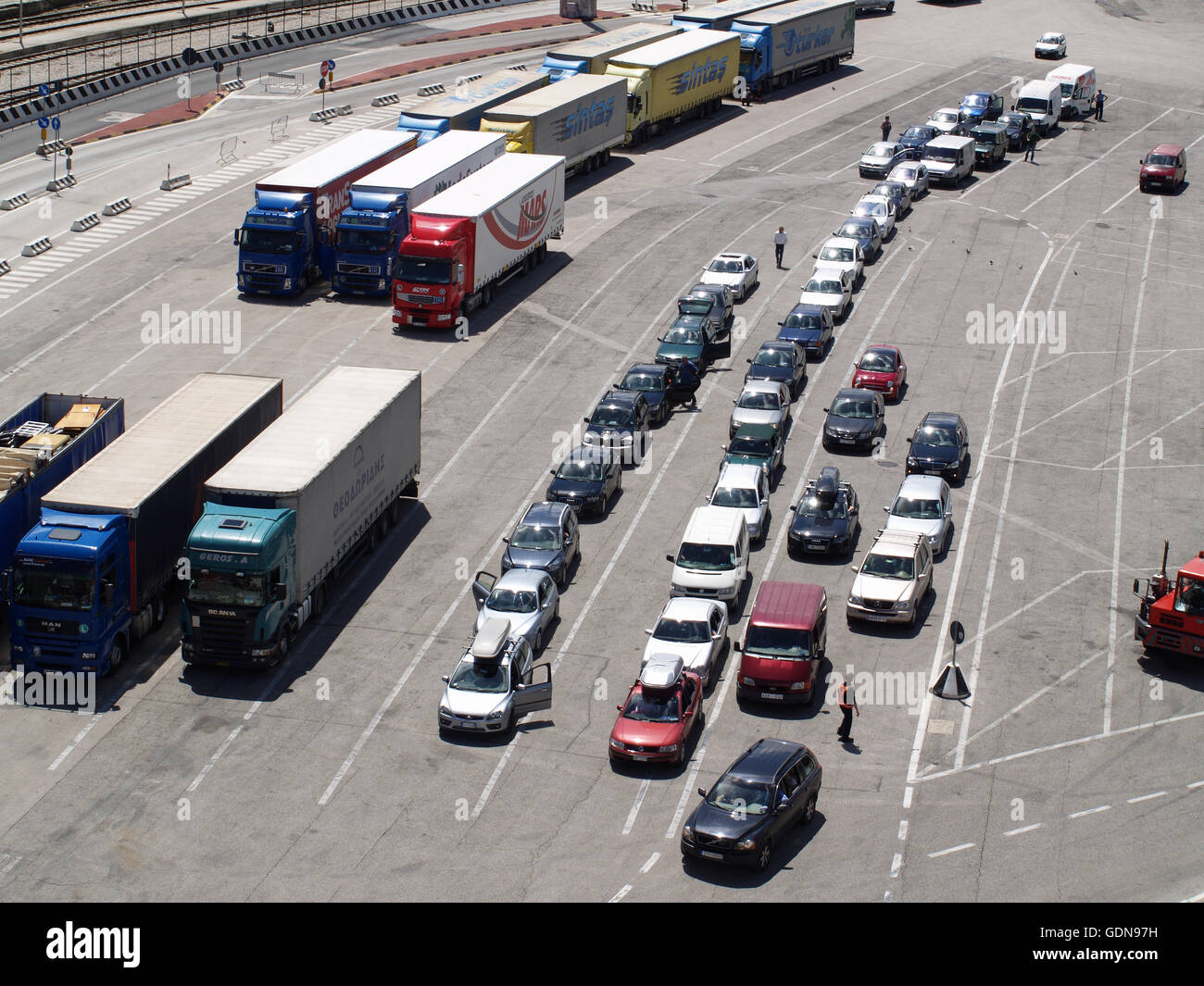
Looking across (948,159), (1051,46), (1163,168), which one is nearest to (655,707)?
(948,159)

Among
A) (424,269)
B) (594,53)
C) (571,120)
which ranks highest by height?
(594,53)

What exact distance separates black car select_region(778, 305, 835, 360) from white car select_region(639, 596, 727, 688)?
19.3 metres

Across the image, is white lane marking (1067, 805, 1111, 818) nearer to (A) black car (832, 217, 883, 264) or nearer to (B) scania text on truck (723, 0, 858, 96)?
(A) black car (832, 217, 883, 264)

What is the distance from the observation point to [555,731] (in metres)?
35.4

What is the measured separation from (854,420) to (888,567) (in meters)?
10.1

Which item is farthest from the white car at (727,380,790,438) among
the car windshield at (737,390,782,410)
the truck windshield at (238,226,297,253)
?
the truck windshield at (238,226,297,253)

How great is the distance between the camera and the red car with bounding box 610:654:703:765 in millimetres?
33594

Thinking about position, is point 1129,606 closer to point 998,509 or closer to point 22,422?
point 998,509

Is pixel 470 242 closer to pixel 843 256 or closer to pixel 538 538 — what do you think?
pixel 843 256

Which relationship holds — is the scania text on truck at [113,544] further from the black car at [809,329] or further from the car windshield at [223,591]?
the black car at [809,329]

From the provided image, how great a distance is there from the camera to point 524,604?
38500 millimetres

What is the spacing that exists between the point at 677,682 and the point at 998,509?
1581cm

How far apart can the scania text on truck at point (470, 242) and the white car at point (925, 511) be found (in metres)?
20.1

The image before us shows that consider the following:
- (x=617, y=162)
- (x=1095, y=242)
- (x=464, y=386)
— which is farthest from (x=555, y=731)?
(x=617, y=162)
